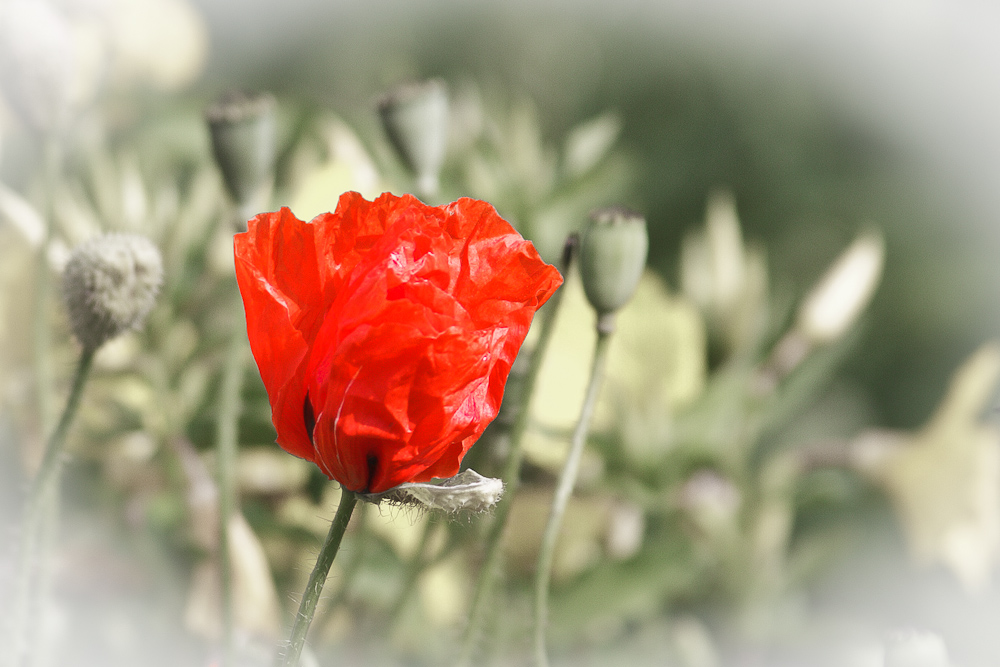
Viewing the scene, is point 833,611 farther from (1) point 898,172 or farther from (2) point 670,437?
(1) point 898,172

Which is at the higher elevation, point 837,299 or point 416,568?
point 837,299

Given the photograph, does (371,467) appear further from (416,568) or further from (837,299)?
(837,299)

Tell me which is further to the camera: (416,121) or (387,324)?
(416,121)

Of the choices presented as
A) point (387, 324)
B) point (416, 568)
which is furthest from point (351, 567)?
point (387, 324)

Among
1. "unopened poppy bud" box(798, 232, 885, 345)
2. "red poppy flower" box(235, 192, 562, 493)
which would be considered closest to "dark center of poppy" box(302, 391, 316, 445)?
"red poppy flower" box(235, 192, 562, 493)

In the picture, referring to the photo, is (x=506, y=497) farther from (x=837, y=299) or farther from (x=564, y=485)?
(x=837, y=299)

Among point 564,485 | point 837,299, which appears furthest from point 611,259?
point 837,299

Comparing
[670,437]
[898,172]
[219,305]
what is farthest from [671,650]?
[898,172]

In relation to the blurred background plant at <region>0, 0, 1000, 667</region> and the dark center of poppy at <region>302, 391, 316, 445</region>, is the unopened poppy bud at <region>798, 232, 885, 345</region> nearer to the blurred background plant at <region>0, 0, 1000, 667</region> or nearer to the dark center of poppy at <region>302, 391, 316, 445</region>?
the blurred background plant at <region>0, 0, 1000, 667</region>
